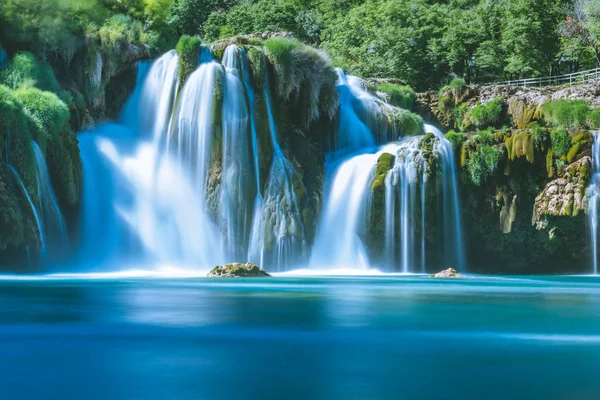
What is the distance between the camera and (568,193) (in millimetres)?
29469

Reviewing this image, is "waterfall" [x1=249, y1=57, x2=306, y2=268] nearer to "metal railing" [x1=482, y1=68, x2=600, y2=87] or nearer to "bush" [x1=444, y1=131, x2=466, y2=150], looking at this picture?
"bush" [x1=444, y1=131, x2=466, y2=150]

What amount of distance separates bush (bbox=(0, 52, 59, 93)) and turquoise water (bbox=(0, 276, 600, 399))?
54.7ft

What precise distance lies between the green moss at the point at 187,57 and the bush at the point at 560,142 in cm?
1432

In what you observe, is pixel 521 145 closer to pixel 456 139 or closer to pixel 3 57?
pixel 456 139

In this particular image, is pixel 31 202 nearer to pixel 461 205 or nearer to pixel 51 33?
pixel 51 33

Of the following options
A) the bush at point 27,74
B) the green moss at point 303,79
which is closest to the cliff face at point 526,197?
the green moss at point 303,79

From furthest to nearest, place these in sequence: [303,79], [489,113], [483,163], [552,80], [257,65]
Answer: [552,80]
[489,113]
[303,79]
[257,65]
[483,163]

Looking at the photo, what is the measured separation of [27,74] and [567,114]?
22.5 meters

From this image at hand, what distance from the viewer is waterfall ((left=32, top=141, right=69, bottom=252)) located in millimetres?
24094

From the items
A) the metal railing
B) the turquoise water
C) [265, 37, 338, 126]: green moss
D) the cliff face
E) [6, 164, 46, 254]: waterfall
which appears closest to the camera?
the turquoise water

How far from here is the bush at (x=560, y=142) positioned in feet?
98.1

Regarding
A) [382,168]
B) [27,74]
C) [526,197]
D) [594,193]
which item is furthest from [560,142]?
[27,74]

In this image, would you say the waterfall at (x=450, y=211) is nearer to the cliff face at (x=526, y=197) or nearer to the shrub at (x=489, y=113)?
the cliff face at (x=526, y=197)

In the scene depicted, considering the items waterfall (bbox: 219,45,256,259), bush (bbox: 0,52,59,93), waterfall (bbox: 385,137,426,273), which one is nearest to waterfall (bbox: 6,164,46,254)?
bush (bbox: 0,52,59,93)
